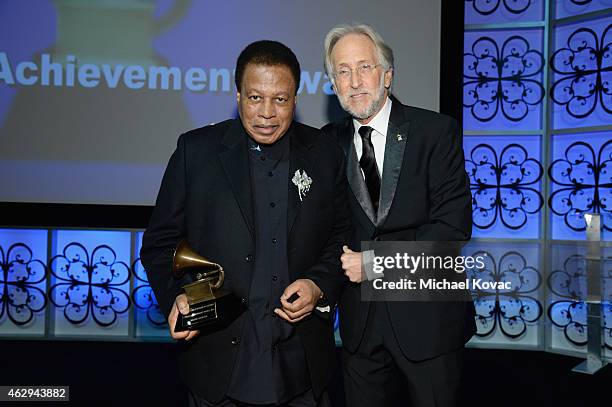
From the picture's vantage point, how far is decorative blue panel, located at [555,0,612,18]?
4.48 meters

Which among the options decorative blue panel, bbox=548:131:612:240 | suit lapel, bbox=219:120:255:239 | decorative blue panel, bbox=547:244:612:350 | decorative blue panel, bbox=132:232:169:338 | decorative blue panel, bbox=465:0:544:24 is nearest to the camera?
suit lapel, bbox=219:120:255:239

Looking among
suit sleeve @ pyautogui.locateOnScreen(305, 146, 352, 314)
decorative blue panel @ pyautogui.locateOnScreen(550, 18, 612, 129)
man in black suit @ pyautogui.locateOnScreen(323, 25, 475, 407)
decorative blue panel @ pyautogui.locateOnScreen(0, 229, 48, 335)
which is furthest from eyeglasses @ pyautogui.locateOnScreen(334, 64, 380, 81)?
decorative blue panel @ pyautogui.locateOnScreen(0, 229, 48, 335)

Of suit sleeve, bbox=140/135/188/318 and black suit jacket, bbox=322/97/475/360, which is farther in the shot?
black suit jacket, bbox=322/97/475/360

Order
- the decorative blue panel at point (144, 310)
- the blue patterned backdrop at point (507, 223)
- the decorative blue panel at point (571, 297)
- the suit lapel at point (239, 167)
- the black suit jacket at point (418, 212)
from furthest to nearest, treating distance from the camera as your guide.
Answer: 1. the decorative blue panel at point (144, 310)
2. the blue patterned backdrop at point (507, 223)
3. the decorative blue panel at point (571, 297)
4. the black suit jacket at point (418, 212)
5. the suit lapel at point (239, 167)

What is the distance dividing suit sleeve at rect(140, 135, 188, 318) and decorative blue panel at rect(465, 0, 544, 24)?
3946 millimetres

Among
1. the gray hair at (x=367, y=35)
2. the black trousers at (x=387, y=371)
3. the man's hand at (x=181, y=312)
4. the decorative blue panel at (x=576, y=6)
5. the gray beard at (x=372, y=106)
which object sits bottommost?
the black trousers at (x=387, y=371)

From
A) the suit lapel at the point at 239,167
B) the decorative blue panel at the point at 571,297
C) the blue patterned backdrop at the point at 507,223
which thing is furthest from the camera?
the blue patterned backdrop at the point at 507,223

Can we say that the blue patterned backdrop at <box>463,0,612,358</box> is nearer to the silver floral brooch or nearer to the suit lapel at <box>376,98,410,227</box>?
the suit lapel at <box>376,98,410,227</box>

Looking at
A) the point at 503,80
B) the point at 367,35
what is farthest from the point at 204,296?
the point at 503,80

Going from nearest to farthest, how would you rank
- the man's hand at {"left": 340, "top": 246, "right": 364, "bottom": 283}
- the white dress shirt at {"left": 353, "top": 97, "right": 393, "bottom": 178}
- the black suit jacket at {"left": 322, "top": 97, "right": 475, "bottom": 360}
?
the man's hand at {"left": 340, "top": 246, "right": 364, "bottom": 283}, the black suit jacket at {"left": 322, "top": 97, "right": 475, "bottom": 360}, the white dress shirt at {"left": 353, "top": 97, "right": 393, "bottom": 178}

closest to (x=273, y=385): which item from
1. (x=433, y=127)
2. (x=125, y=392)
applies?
(x=433, y=127)

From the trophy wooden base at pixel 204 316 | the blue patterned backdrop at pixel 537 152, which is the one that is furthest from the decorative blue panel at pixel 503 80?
the trophy wooden base at pixel 204 316

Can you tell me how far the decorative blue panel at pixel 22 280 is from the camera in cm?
492

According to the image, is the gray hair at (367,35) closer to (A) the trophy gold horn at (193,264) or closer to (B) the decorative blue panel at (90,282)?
(A) the trophy gold horn at (193,264)
